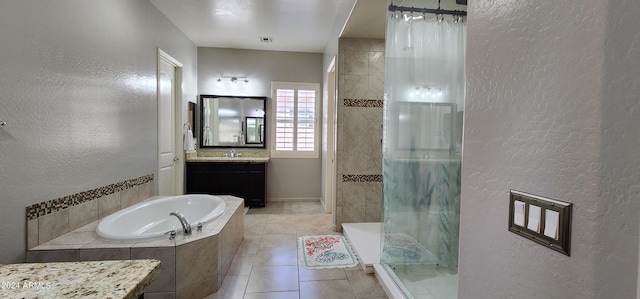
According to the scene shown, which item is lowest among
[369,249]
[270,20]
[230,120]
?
[369,249]

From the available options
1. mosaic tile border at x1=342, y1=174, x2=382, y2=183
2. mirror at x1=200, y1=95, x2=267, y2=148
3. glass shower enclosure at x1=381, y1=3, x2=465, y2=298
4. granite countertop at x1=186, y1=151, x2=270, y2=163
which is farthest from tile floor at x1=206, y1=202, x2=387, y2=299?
mirror at x1=200, y1=95, x2=267, y2=148

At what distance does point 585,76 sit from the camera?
0.55m

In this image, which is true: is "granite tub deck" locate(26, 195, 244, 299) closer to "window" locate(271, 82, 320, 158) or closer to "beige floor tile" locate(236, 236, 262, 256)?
"beige floor tile" locate(236, 236, 262, 256)

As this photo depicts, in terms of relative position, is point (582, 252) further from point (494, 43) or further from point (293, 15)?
point (293, 15)

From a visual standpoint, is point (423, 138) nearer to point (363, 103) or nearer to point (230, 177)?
point (363, 103)

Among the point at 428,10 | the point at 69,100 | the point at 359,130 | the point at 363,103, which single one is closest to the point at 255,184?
the point at 359,130

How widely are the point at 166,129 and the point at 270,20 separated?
1967mm

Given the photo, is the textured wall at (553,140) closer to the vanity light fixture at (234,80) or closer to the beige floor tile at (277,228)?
the beige floor tile at (277,228)

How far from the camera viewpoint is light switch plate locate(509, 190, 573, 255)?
58cm

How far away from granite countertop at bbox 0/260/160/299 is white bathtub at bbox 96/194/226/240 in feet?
3.91

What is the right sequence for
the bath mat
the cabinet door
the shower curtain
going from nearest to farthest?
1. the shower curtain
2. the bath mat
3. the cabinet door

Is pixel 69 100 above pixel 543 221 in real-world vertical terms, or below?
above

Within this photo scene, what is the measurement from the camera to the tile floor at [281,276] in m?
2.06

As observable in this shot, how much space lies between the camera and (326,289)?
83.6 inches
